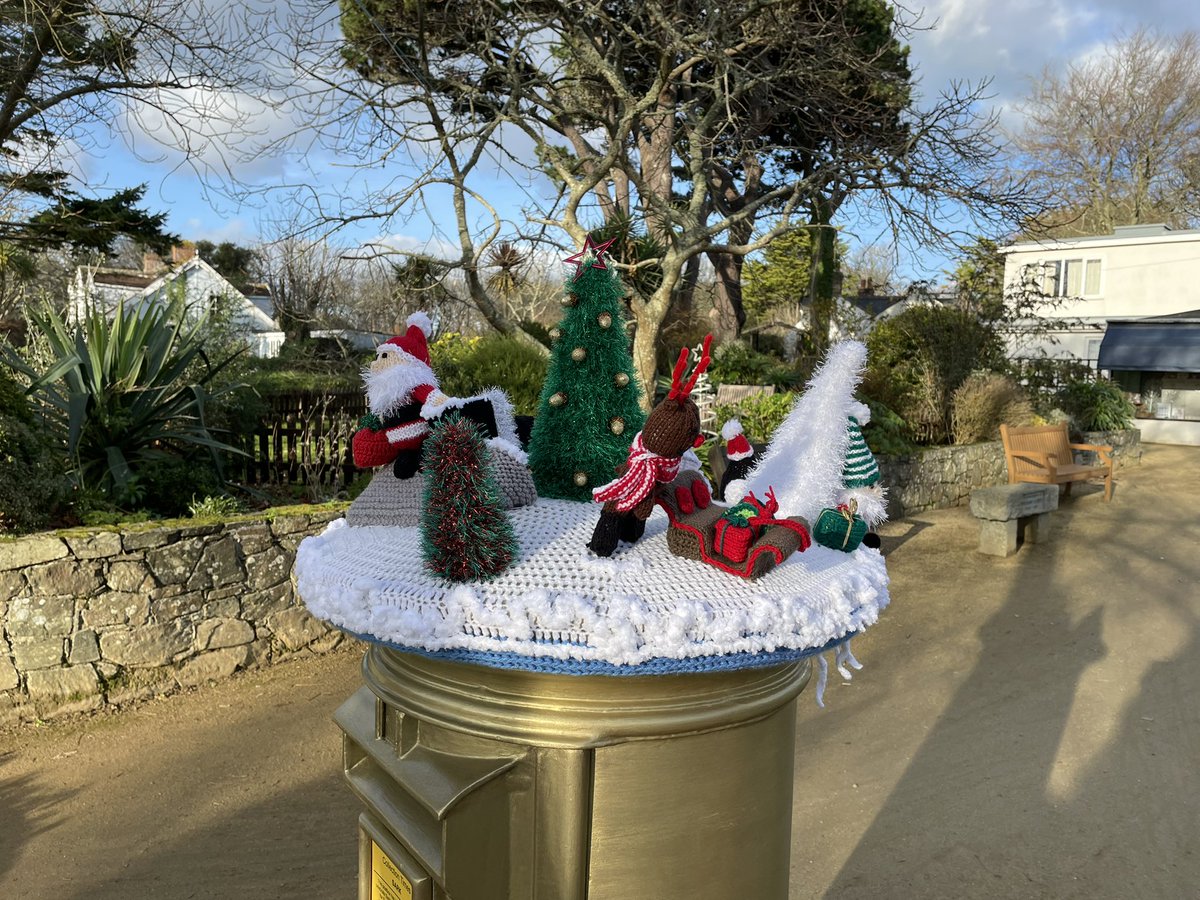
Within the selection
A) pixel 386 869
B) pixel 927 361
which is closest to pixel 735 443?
pixel 386 869

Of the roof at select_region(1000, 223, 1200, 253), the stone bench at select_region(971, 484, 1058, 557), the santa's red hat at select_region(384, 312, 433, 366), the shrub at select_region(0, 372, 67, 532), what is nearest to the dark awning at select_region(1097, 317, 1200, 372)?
the roof at select_region(1000, 223, 1200, 253)

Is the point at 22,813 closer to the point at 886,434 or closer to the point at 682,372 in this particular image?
the point at 682,372

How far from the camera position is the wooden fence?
23.2 feet

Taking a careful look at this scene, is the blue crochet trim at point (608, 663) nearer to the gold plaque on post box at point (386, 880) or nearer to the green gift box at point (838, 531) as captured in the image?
the green gift box at point (838, 531)

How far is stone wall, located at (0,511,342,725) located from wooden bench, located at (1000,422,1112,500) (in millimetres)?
8449

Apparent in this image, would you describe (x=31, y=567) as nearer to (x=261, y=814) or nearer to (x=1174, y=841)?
(x=261, y=814)

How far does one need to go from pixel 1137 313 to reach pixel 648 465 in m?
25.8

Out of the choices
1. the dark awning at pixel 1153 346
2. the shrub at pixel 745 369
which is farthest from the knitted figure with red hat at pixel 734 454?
the dark awning at pixel 1153 346

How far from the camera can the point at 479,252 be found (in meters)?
8.22

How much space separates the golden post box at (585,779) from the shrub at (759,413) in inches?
283

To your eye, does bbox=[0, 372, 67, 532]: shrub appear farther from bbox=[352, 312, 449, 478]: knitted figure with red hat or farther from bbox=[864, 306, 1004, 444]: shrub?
bbox=[864, 306, 1004, 444]: shrub

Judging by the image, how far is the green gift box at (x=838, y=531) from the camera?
165 cm

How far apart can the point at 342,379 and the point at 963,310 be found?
919cm

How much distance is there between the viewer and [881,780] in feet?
13.9
